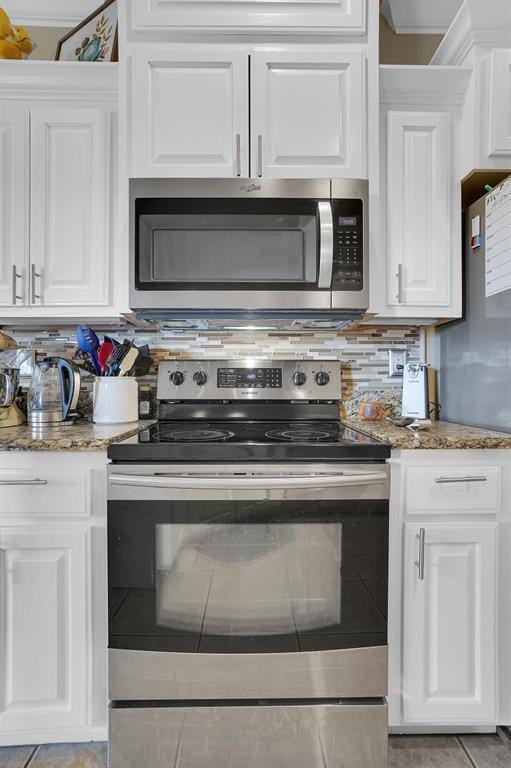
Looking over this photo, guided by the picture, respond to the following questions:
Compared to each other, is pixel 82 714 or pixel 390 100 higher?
pixel 390 100

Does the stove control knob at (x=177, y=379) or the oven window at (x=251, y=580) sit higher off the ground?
the stove control knob at (x=177, y=379)

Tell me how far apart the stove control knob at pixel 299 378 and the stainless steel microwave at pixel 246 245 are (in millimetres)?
350

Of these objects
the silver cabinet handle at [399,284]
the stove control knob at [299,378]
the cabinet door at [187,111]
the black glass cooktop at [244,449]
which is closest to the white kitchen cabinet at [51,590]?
the black glass cooktop at [244,449]

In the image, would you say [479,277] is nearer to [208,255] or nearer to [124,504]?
[208,255]

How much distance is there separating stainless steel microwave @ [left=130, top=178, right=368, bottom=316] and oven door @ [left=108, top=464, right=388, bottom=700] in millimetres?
618

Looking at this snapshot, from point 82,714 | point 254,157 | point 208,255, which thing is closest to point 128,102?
point 254,157

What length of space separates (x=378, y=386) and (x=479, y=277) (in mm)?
588

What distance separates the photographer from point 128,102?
1.58 metres

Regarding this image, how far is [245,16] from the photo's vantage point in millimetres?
1570

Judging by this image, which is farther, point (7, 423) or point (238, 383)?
point (238, 383)

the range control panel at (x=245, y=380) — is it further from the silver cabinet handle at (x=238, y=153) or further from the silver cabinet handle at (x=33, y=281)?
the silver cabinet handle at (x=238, y=153)

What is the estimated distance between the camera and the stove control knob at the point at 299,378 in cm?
186

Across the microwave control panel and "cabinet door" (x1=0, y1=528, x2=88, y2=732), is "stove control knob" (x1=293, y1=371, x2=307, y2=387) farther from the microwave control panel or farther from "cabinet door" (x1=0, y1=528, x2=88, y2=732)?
"cabinet door" (x1=0, y1=528, x2=88, y2=732)

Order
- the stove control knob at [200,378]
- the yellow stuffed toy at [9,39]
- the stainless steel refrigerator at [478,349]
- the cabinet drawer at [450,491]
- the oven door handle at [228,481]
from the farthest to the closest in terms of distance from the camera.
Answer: the stove control knob at [200,378] → the yellow stuffed toy at [9,39] → the stainless steel refrigerator at [478,349] → the cabinet drawer at [450,491] → the oven door handle at [228,481]
